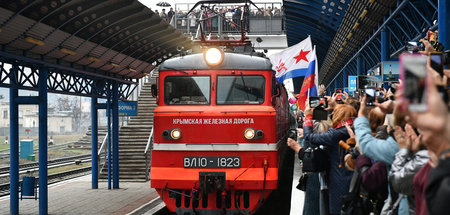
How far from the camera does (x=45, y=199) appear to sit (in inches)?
409

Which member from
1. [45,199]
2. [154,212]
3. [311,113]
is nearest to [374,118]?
[311,113]

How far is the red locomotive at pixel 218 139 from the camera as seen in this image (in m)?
8.27

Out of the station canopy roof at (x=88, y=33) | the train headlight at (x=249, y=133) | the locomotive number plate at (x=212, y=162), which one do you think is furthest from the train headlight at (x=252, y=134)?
the station canopy roof at (x=88, y=33)

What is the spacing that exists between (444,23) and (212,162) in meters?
3.93

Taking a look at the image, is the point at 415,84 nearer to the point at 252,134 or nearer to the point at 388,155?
the point at 388,155

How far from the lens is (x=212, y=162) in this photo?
Result: 8305 millimetres

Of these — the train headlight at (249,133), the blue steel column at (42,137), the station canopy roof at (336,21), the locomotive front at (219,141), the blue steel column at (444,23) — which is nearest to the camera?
the blue steel column at (444,23)

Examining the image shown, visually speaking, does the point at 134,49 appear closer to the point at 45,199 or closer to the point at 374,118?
the point at 45,199

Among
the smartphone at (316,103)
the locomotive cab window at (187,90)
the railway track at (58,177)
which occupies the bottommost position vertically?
the railway track at (58,177)

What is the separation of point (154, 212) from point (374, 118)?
6.47 meters

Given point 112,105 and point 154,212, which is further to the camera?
point 112,105

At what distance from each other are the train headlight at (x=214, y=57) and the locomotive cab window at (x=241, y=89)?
26 centimetres

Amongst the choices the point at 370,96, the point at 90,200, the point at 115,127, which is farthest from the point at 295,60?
the point at 370,96

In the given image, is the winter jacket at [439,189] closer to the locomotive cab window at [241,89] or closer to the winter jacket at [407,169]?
the winter jacket at [407,169]
